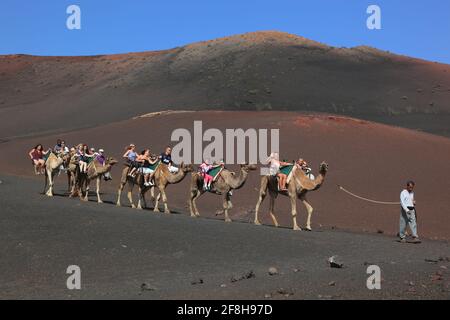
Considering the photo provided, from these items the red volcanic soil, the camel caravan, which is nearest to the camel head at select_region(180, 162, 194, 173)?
the camel caravan

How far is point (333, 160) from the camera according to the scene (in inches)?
1410

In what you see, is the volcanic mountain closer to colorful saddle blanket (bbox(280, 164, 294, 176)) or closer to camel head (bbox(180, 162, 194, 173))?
camel head (bbox(180, 162, 194, 173))

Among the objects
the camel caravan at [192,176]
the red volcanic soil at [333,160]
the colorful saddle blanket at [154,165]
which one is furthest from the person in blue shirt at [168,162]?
the red volcanic soil at [333,160]

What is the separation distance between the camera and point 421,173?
33.5m

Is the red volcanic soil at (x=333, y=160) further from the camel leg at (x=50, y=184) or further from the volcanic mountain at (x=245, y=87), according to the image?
the volcanic mountain at (x=245, y=87)

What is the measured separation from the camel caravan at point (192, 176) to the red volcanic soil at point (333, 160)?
2666 millimetres

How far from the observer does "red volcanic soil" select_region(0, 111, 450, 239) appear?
27.1 m

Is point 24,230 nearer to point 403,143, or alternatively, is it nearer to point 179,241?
point 179,241

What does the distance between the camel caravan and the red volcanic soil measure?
2666mm

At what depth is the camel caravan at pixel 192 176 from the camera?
70.9ft

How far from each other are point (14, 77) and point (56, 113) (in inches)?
1293

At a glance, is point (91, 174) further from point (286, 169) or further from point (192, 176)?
point (286, 169)

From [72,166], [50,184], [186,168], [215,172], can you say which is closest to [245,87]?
[72,166]
